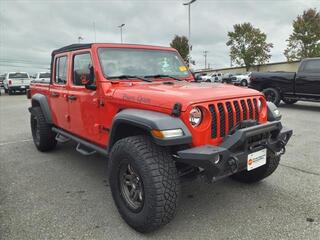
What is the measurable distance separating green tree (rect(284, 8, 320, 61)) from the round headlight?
35915mm

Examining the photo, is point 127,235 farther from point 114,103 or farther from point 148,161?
point 114,103

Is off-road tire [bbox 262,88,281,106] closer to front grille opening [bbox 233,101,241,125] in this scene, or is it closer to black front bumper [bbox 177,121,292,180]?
black front bumper [bbox 177,121,292,180]

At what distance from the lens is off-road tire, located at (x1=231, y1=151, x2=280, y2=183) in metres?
3.78

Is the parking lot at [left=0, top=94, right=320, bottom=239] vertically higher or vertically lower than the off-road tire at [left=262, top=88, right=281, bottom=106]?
lower

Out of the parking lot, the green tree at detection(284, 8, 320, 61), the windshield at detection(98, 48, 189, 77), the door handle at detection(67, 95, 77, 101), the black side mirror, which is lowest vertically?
the parking lot

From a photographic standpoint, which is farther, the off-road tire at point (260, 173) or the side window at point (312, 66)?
the side window at point (312, 66)

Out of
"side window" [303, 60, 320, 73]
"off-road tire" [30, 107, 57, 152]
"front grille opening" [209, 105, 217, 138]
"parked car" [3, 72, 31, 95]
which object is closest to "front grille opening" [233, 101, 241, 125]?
"front grille opening" [209, 105, 217, 138]

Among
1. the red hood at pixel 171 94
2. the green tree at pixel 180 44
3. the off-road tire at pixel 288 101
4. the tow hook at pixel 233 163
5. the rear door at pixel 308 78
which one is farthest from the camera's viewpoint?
the green tree at pixel 180 44

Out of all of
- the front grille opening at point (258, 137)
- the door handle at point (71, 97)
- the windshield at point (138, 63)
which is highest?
the windshield at point (138, 63)

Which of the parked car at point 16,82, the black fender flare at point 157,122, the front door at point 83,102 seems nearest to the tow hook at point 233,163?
the black fender flare at point 157,122

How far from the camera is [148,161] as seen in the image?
2.77 meters

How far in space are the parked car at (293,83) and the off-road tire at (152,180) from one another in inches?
367

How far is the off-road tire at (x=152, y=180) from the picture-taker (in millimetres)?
2719

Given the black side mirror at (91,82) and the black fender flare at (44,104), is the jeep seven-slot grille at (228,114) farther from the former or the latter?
the black fender flare at (44,104)
